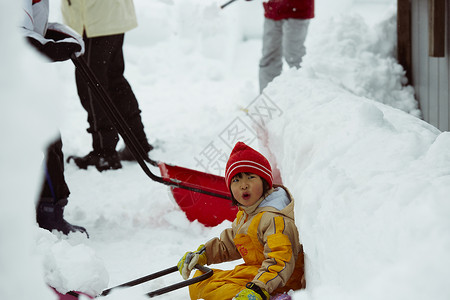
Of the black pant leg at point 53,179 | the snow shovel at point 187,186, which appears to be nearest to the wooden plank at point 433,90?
the snow shovel at point 187,186

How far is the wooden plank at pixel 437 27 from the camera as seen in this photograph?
10.8 feet

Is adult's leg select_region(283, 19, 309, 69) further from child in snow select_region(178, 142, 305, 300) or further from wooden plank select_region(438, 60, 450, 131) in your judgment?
child in snow select_region(178, 142, 305, 300)

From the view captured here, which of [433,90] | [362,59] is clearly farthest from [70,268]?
[362,59]

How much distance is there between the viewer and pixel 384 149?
1.58 m

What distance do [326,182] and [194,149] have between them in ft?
10.0

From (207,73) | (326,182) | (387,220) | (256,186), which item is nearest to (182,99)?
(207,73)

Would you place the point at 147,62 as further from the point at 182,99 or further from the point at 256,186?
the point at 256,186

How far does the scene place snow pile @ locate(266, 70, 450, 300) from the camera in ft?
3.34

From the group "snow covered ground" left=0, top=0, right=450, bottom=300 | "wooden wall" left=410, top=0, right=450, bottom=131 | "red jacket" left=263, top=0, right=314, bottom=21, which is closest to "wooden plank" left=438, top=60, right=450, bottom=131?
"wooden wall" left=410, top=0, right=450, bottom=131

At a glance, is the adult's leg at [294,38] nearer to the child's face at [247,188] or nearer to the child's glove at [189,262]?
the child's face at [247,188]

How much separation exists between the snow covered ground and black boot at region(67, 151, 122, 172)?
0.08m

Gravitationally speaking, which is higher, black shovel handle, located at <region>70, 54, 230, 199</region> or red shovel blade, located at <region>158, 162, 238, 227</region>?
black shovel handle, located at <region>70, 54, 230, 199</region>

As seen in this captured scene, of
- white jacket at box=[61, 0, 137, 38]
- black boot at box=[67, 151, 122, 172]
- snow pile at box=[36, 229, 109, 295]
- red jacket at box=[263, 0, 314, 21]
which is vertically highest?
white jacket at box=[61, 0, 137, 38]

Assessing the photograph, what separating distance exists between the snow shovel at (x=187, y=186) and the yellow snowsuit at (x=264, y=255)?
26.1 inches
